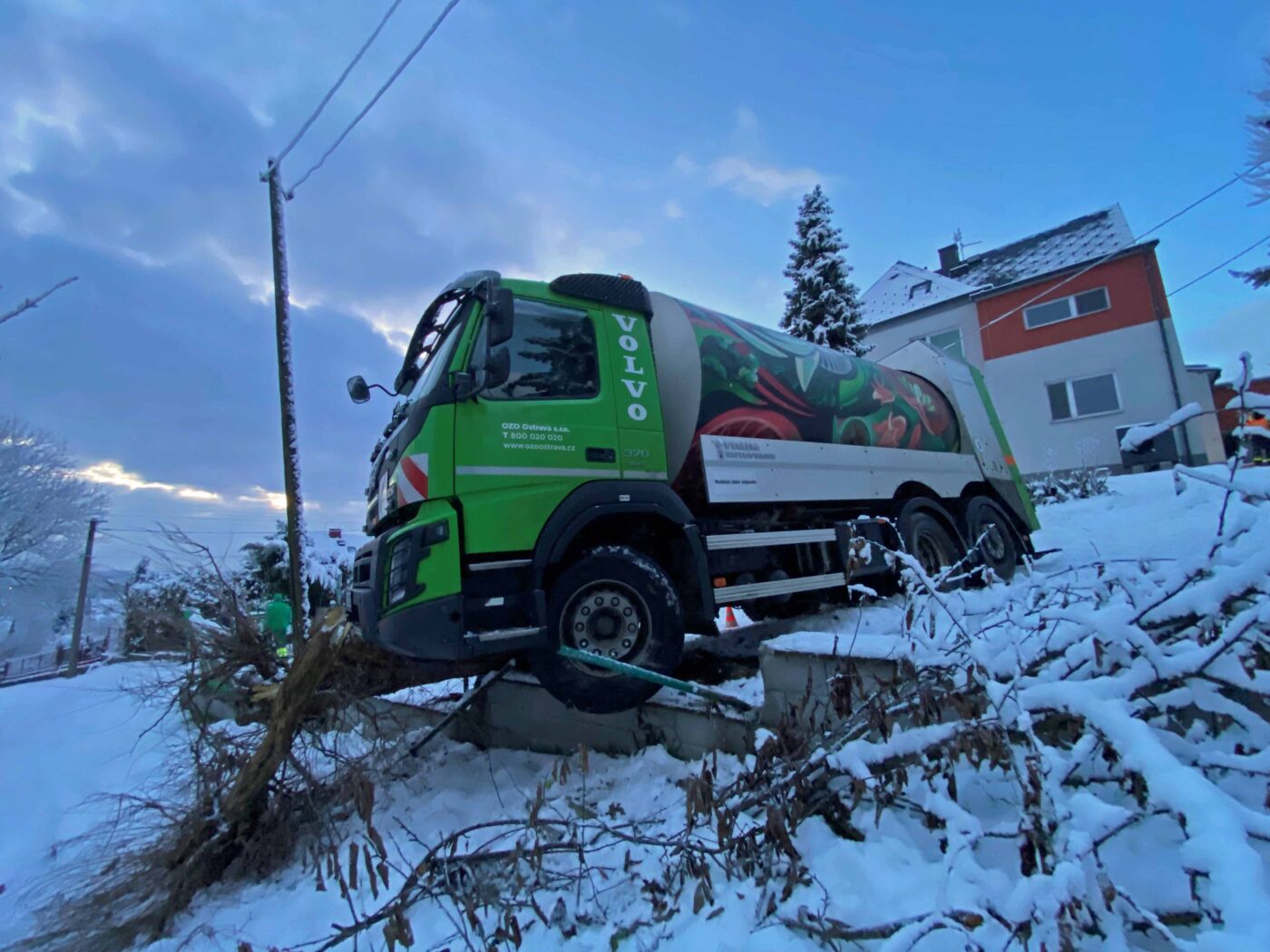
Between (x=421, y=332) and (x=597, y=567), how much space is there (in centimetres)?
239

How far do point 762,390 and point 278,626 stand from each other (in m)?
3.85

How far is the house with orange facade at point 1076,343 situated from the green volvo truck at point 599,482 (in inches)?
552

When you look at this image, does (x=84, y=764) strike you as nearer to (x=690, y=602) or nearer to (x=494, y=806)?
(x=494, y=806)

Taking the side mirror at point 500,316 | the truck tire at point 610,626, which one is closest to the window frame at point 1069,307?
A: the truck tire at point 610,626

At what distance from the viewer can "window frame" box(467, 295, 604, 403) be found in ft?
12.2

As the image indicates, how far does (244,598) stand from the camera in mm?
3725

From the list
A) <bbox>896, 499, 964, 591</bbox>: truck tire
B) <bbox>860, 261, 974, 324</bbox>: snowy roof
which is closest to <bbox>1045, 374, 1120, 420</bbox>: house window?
<bbox>860, 261, 974, 324</bbox>: snowy roof

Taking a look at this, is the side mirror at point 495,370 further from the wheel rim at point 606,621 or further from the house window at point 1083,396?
the house window at point 1083,396


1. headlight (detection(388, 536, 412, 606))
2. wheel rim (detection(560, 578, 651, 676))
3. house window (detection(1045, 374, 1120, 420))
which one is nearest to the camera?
headlight (detection(388, 536, 412, 606))

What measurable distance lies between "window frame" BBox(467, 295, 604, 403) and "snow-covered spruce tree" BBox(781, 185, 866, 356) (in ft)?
44.4

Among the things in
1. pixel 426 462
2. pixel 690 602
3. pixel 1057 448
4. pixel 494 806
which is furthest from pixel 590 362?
pixel 1057 448

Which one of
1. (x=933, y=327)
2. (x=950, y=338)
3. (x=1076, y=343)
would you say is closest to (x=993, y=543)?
(x=1076, y=343)

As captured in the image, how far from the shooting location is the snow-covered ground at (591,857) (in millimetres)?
2012

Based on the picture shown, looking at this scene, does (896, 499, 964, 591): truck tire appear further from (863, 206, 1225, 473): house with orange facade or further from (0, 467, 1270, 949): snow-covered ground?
(863, 206, 1225, 473): house with orange facade
